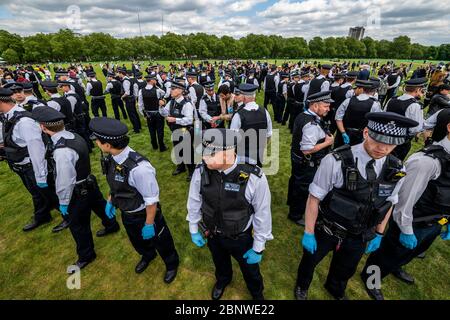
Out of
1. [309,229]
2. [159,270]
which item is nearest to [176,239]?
[159,270]

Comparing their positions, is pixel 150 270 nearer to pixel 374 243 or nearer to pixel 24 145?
pixel 24 145

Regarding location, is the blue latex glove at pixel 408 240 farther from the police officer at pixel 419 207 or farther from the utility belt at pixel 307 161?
the utility belt at pixel 307 161

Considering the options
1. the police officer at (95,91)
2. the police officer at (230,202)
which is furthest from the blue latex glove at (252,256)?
the police officer at (95,91)

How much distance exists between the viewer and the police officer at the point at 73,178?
273cm

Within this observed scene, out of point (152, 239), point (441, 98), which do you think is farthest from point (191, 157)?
point (441, 98)

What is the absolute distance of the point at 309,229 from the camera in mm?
2410

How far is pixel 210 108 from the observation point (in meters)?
6.72

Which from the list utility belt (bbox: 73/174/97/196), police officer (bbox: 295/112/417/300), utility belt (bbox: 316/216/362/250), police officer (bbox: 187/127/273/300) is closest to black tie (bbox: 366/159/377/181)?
police officer (bbox: 295/112/417/300)

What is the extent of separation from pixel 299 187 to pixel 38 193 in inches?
188

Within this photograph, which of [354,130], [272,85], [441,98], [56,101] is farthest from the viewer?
[272,85]

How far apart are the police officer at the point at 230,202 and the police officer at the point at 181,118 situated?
11.1 ft

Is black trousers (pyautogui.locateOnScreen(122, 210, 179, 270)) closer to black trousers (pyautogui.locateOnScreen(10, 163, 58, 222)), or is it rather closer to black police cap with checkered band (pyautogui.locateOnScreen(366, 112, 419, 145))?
black trousers (pyautogui.locateOnScreen(10, 163, 58, 222))

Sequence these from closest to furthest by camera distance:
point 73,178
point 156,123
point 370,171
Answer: point 370,171, point 73,178, point 156,123
